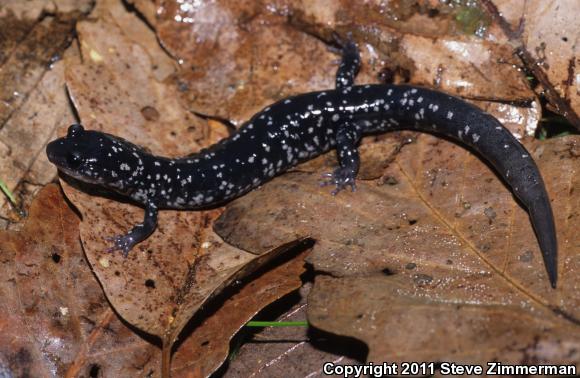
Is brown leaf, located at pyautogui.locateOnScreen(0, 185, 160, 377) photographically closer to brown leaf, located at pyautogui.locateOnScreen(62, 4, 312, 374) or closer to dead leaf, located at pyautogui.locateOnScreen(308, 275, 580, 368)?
brown leaf, located at pyautogui.locateOnScreen(62, 4, 312, 374)

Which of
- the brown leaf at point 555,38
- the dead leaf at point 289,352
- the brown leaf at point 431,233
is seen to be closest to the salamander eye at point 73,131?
the brown leaf at point 431,233

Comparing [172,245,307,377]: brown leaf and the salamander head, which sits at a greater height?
the salamander head

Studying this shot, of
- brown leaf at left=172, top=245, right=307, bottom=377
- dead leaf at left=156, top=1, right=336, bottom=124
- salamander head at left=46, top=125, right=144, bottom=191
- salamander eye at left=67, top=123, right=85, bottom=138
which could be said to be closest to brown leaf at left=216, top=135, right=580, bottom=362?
brown leaf at left=172, top=245, right=307, bottom=377

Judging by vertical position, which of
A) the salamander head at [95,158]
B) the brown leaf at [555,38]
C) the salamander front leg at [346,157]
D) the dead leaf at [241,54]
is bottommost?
the salamander head at [95,158]

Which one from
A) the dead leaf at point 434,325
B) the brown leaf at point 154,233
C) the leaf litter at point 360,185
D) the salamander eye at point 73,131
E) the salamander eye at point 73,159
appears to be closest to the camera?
the dead leaf at point 434,325

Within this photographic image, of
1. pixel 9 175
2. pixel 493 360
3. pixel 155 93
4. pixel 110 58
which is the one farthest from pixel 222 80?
pixel 493 360

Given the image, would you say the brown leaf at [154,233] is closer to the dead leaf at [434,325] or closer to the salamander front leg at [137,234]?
the salamander front leg at [137,234]
